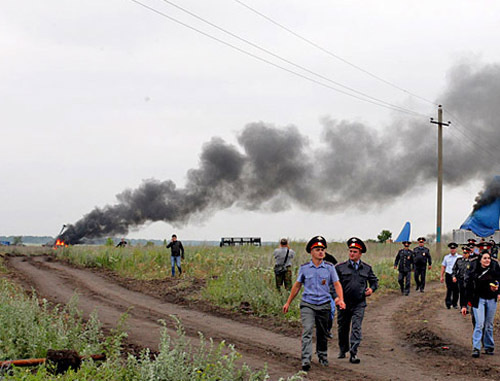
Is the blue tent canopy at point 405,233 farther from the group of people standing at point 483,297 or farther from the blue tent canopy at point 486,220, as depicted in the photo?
the group of people standing at point 483,297

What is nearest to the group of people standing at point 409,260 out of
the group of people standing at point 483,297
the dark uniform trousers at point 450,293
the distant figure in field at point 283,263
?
the dark uniform trousers at point 450,293

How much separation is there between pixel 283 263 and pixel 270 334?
3819mm

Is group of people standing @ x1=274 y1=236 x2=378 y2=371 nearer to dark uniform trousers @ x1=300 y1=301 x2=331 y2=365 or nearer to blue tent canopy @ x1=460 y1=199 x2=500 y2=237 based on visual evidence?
dark uniform trousers @ x1=300 y1=301 x2=331 y2=365

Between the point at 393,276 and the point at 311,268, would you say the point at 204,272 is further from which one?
the point at 311,268

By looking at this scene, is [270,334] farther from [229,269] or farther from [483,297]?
[229,269]

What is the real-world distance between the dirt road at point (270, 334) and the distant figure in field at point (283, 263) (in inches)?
92.3

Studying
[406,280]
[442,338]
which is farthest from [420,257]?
[442,338]

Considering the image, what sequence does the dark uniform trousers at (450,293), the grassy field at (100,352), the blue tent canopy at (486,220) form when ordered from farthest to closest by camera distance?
1. the blue tent canopy at (486,220)
2. the dark uniform trousers at (450,293)
3. the grassy field at (100,352)

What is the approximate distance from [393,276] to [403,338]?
12.0m

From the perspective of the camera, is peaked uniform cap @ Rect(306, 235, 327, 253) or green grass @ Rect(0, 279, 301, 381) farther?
peaked uniform cap @ Rect(306, 235, 327, 253)

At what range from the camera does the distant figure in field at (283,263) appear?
15.9 metres

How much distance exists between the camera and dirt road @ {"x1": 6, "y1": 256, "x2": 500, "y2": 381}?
8711 mm

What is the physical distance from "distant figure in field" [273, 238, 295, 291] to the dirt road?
2343 mm

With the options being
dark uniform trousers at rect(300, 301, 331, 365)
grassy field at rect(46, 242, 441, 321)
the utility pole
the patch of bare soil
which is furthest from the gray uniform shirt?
the utility pole
